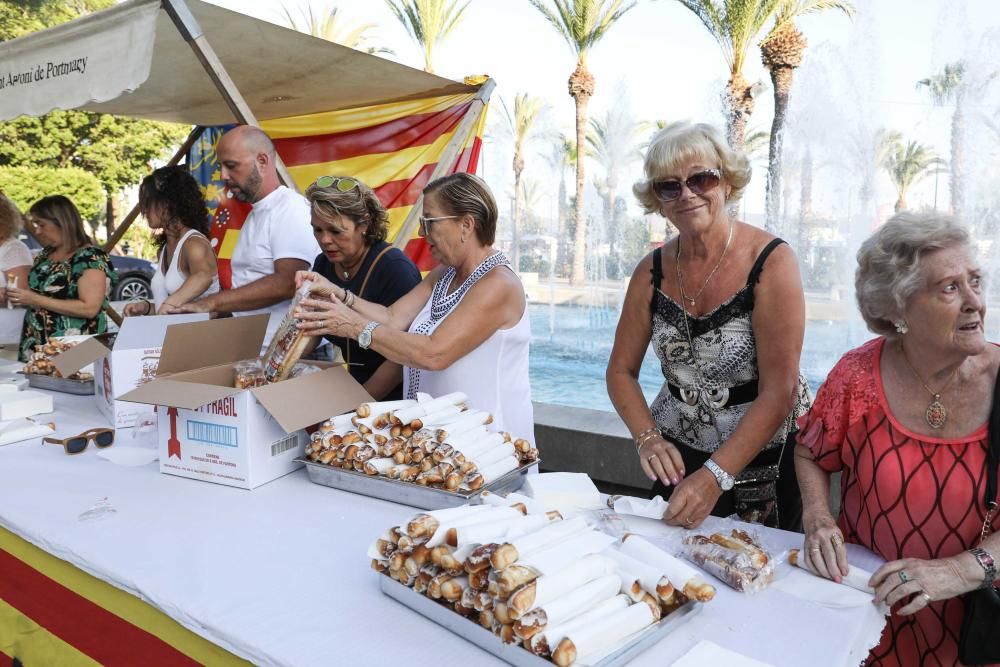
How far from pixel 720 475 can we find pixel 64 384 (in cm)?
256

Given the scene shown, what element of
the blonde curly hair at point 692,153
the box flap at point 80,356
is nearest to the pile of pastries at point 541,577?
the blonde curly hair at point 692,153

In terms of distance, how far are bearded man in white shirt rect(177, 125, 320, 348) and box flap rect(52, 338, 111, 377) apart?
56cm

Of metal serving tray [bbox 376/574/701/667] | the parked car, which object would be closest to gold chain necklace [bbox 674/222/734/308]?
metal serving tray [bbox 376/574/701/667]

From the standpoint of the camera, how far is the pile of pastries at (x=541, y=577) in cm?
99

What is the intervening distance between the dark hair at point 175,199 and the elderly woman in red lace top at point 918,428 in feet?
10.4

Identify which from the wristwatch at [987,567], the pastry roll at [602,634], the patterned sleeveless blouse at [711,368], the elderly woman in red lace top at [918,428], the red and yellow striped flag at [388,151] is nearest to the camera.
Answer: the pastry roll at [602,634]

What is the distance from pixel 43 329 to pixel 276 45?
2070 mm

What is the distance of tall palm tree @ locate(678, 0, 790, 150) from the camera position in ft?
39.7

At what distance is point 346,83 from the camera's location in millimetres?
4516

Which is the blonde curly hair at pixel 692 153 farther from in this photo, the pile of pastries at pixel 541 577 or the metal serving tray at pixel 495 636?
the metal serving tray at pixel 495 636

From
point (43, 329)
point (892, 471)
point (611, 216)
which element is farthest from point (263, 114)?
point (611, 216)

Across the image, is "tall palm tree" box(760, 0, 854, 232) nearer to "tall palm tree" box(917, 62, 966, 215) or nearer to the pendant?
"tall palm tree" box(917, 62, 966, 215)

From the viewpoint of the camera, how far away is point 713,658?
→ 103 cm

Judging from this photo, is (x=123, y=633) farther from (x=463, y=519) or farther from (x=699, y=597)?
(x=699, y=597)
